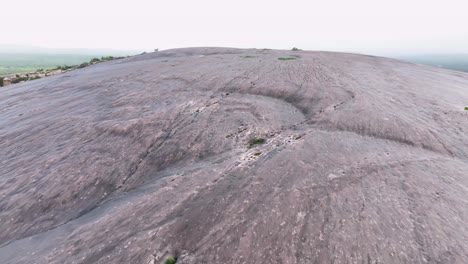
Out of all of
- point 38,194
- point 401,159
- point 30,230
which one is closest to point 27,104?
point 38,194

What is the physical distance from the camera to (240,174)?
1113 centimetres

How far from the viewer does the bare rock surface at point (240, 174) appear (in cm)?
873

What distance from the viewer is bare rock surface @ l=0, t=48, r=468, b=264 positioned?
8.73 m

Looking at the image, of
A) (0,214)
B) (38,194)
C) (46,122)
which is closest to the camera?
(0,214)

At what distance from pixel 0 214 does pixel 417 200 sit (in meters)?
14.6

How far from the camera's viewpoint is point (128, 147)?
13.6 metres

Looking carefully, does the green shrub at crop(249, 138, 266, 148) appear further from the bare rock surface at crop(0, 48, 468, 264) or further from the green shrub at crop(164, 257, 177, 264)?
the green shrub at crop(164, 257, 177, 264)

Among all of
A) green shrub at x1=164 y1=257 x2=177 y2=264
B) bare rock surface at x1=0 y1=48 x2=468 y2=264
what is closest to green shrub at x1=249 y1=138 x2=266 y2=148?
bare rock surface at x1=0 y1=48 x2=468 y2=264

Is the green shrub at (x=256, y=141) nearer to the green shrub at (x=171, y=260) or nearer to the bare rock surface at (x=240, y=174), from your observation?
the bare rock surface at (x=240, y=174)

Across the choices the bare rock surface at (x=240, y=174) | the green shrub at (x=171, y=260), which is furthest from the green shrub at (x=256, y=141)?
the green shrub at (x=171, y=260)

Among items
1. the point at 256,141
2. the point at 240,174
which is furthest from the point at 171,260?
the point at 256,141

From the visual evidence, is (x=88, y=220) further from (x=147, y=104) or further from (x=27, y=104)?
(x=27, y=104)

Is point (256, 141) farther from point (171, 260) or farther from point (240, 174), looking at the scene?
point (171, 260)

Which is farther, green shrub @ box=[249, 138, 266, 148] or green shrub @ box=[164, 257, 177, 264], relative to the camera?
green shrub @ box=[249, 138, 266, 148]
